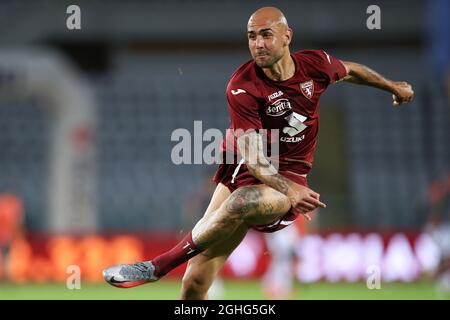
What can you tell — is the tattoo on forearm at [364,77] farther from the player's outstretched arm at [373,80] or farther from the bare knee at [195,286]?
the bare knee at [195,286]

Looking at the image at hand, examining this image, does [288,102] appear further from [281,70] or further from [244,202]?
[244,202]

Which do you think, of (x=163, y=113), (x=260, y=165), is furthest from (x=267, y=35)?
(x=163, y=113)

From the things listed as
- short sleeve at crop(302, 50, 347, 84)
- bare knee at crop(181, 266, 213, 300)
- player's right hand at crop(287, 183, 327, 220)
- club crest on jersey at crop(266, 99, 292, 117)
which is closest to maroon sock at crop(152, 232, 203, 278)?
bare knee at crop(181, 266, 213, 300)

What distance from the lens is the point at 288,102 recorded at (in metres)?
5.39

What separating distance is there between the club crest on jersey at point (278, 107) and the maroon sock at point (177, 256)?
0.94m

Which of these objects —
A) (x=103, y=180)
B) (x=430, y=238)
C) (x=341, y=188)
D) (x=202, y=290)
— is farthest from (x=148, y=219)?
(x=202, y=290)

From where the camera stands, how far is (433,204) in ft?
43.2

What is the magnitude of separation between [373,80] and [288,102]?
29.0 inches

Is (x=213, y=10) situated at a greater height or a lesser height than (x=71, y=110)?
greater

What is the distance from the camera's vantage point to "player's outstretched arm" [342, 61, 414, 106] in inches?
226

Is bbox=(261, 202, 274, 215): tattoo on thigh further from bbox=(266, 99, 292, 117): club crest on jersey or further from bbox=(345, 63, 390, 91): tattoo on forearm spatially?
bbox=(345, 63, 390, 91): tattoo on forearm

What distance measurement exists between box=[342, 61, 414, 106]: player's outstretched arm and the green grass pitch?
4900mm
